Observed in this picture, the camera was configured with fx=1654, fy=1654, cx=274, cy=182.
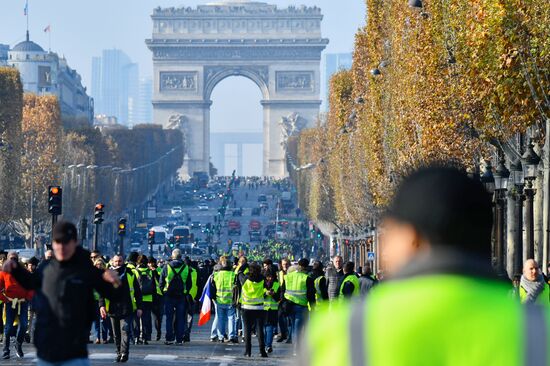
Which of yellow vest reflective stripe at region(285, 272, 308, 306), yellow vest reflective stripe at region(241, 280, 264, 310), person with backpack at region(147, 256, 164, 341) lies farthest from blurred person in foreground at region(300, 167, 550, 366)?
person with backpack at region(147, 256, 164, 341)

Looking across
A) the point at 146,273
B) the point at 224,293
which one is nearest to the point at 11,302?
the point at 146,273

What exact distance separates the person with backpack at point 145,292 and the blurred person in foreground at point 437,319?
84.7 ft

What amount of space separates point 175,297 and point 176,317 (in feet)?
1.33

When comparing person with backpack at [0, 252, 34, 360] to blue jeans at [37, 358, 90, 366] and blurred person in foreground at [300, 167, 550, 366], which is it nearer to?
blue jeans at [37, 358, 90, 366]

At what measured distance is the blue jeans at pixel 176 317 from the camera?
101 ft

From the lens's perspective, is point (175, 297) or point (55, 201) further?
point (55, 201)

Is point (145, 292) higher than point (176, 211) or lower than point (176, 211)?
lower

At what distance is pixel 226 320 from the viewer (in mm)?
32219

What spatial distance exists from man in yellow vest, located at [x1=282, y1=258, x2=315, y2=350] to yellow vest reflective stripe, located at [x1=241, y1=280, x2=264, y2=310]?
0.76 metres

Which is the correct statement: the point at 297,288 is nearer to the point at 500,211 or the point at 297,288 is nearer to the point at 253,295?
the point at 253,295

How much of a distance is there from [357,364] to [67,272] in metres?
7.66

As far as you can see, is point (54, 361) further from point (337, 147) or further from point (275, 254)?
point (275, 254)

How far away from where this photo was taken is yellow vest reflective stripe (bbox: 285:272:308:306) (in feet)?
92.0

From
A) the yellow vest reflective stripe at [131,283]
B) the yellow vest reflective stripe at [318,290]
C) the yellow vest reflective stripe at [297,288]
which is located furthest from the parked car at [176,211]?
the yellow vest reflective stripe at [131,283]
